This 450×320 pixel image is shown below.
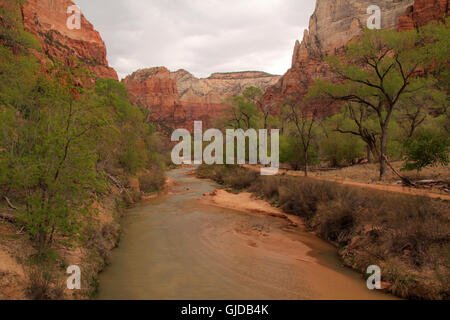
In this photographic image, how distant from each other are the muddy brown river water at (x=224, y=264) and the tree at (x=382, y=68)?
26.9ft

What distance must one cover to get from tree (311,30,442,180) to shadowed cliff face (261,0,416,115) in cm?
5303

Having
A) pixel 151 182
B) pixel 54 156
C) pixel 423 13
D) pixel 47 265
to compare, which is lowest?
pixel 151 182

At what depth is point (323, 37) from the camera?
78.8m

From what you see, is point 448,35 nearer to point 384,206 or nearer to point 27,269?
point 384,206

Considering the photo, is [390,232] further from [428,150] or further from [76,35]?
[76,35]

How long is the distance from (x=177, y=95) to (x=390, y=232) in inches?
4867

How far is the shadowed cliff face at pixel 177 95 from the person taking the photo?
4309 inches

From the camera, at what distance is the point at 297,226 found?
12.6 metres

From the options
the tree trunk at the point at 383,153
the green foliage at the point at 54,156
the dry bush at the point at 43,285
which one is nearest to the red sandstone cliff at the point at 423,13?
the tree trunk at the point at 383,153

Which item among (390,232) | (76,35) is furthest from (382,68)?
(76,35)

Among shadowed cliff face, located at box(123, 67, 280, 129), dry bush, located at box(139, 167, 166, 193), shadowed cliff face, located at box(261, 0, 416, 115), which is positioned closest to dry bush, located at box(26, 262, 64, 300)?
dry bush, located at box(139, 167, 166, 193)

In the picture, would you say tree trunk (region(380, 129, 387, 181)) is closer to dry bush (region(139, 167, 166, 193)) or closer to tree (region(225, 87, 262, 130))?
dry bush (region(139, 167, 166, 193))

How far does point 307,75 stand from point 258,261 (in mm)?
73762

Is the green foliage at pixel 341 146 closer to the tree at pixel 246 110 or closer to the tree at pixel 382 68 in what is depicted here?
the tree at pixel 382 68
